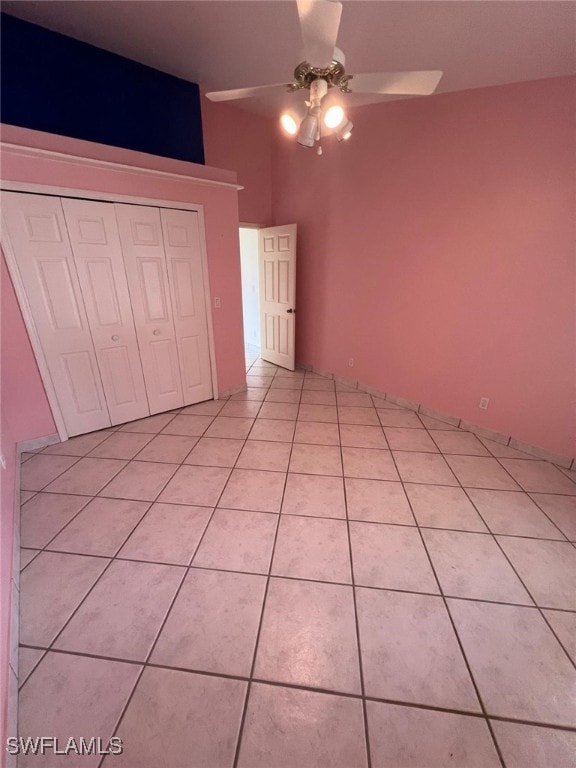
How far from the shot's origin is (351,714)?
1049 millimetres

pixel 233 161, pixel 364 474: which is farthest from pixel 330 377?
pixel 233 161

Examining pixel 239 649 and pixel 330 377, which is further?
pixel 330 377

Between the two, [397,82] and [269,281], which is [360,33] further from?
[269,281]

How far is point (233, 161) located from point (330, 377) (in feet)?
10.4

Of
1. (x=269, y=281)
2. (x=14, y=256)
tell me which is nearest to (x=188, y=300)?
(x=14, y=256)

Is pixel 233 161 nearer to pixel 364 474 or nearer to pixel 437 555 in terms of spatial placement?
pixel 364 474

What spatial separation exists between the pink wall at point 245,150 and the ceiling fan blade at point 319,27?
2986 mm

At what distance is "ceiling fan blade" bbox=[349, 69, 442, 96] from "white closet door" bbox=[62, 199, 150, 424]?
6.99 feet

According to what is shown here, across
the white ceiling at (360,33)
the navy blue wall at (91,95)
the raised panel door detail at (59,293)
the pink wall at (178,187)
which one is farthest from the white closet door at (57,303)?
the white ceiling at (360,33)

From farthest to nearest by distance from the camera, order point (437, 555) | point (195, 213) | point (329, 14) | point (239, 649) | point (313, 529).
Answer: point (195, 213) < point (313, 529) < point (437, 555) < point (239, 649) < point (329, 14)

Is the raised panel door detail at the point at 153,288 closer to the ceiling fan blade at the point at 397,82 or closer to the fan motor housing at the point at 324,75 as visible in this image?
the fan motor housing at the point at 324,75

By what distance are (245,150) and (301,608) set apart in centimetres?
492

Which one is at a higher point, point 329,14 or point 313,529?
point 329,14

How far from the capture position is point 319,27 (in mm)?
1097
